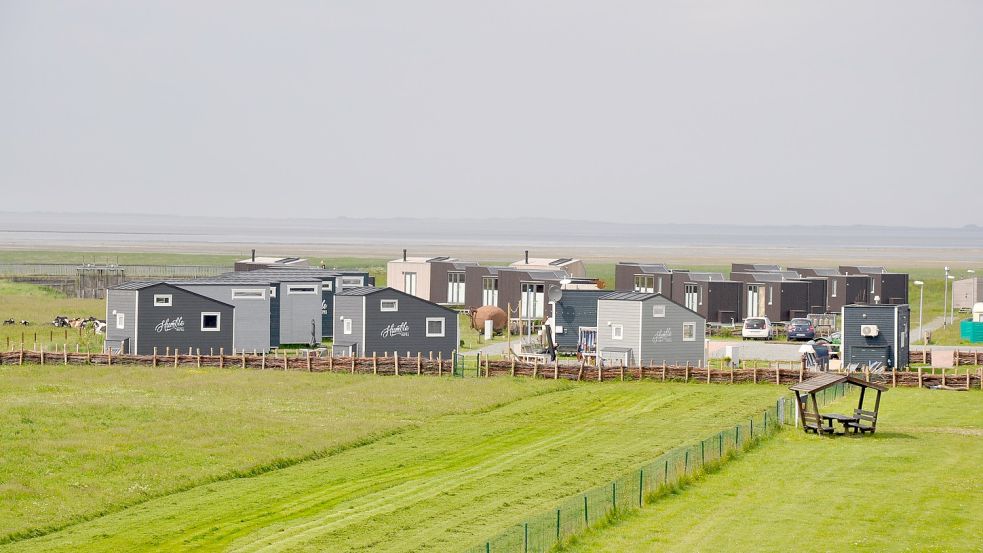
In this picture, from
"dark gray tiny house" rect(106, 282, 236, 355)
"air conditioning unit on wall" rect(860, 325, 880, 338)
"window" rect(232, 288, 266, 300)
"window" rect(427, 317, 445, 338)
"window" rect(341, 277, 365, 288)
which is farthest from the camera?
"window" rect(341, 277, 365, 288)

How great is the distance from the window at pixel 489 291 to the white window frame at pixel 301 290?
19.7 meters

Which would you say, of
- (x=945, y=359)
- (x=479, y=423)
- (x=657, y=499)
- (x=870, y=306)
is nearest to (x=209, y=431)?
(x=479, y=423)

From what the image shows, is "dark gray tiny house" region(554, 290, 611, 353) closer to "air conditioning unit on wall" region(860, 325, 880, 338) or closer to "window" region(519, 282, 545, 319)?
"window" region(519, 282, 545, 319)

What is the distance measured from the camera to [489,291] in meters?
87.1

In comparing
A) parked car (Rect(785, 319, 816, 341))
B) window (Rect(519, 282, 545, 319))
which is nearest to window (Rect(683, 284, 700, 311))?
parked car (Rect(785, 319, 816, 341))

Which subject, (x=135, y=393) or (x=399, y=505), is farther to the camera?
(x=135, y=393)

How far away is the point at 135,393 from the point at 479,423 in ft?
48.3

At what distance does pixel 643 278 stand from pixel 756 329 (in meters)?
12.0

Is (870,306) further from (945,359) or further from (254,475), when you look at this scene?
(254,475)

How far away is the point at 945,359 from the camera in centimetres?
6275

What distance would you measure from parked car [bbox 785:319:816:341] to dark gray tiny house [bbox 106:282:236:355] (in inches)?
1286

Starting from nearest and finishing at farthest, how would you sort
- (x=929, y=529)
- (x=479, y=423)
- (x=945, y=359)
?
(x=929, y=529) < (x=479, y=423) < (x=945, y=359)

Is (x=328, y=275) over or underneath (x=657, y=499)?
over

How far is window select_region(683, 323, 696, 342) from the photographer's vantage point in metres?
60.8
